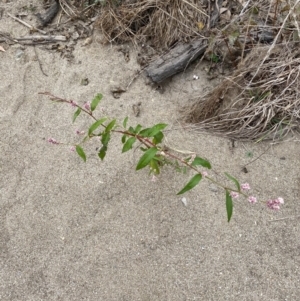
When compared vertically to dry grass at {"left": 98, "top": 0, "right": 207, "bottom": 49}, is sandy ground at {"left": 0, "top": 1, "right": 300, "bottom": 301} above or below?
below

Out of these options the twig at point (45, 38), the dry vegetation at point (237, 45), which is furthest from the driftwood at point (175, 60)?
the twig at point (45, 38)

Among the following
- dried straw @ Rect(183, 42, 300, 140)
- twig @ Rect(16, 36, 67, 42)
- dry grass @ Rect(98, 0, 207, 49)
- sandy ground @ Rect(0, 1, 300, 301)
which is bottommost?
sandy ground @ Rect(0, 1, 300, 301)

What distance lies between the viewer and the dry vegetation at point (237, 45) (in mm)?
2129

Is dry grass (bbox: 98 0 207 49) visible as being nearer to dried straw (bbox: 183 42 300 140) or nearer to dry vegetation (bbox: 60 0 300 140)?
dry vegetation (bbox: 60 0 300 140)

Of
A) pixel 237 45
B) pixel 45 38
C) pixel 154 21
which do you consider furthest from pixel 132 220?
pixel 45 38

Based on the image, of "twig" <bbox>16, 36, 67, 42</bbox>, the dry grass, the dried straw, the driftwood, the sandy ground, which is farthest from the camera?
"twig" <bbox>16, 36, 67, 42</bbox>

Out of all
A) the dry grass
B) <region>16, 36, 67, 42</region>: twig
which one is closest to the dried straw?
the dry grass

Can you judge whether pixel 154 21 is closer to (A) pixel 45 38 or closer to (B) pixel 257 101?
(A) pixel 45 38

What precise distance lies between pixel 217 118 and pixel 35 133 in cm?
95

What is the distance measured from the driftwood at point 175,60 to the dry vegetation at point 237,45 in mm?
61

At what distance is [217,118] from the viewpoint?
2.20 meters

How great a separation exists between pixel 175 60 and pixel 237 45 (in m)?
0.35

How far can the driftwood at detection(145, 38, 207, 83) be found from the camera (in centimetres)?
233

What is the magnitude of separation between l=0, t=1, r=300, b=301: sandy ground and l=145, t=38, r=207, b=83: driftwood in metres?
0.11
